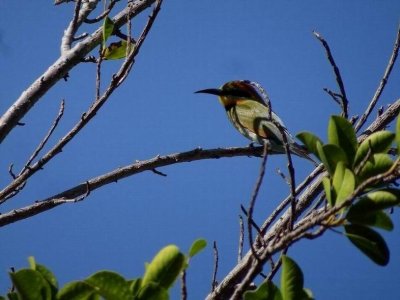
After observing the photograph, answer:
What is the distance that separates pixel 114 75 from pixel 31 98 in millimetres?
656

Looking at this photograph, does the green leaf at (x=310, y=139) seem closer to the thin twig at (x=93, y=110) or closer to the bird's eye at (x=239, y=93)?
the thin twig at (x=93, y=110)

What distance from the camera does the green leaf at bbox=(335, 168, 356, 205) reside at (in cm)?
119

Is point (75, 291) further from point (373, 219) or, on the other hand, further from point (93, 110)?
point (93, 110)

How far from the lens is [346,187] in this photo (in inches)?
47.1

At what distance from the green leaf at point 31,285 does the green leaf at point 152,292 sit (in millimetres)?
241

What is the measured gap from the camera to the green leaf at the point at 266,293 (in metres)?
1.21

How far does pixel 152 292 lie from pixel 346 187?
0.55 m

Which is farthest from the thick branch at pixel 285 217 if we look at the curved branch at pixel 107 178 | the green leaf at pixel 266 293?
the curved branch at pixel 107 178

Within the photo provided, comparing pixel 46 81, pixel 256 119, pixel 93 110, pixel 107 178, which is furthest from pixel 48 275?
pixel 256 119

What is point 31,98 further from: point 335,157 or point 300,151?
point 300,151

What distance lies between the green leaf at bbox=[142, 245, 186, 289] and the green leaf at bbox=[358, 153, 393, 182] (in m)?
0.54

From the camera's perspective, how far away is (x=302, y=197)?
7.05 feet

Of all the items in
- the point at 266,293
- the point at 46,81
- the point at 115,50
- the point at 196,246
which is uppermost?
the point at 115,50

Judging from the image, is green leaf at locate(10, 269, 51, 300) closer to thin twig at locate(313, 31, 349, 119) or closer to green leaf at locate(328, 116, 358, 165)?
green leaf at locate(328, 116, 358, 165)
